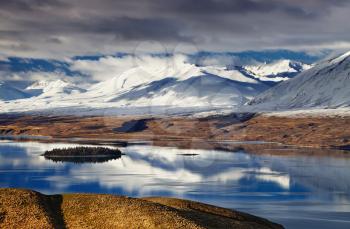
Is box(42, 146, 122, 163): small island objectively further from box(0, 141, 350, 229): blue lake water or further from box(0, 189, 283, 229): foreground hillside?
box(0, 189, 283, 229): foreground hillside

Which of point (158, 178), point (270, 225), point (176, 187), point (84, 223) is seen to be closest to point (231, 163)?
point (158, 178)

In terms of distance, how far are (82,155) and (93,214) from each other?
426ft

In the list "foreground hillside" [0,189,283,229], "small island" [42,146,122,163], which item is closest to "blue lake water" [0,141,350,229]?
"small island" [42,146,122,163]

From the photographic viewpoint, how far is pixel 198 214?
215 feet

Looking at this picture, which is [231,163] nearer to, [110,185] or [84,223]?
[110,185]

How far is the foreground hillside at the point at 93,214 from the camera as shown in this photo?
5709cm

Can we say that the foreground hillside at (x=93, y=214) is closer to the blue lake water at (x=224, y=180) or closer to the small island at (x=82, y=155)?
the blue lake water at (x=224, y=180)

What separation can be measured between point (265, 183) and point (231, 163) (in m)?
40.1

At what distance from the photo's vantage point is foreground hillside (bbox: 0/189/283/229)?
2248 inches

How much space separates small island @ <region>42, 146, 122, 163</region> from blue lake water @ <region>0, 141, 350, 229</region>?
384 centimetres

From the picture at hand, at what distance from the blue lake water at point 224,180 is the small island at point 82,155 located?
3.84 m

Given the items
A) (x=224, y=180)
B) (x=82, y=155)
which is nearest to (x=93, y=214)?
(x=224, y=180)

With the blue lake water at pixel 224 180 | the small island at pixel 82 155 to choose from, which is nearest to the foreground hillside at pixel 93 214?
the blue lake water at pixel 224 180

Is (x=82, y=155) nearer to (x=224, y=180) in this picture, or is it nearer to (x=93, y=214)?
(x=224, y=180)
